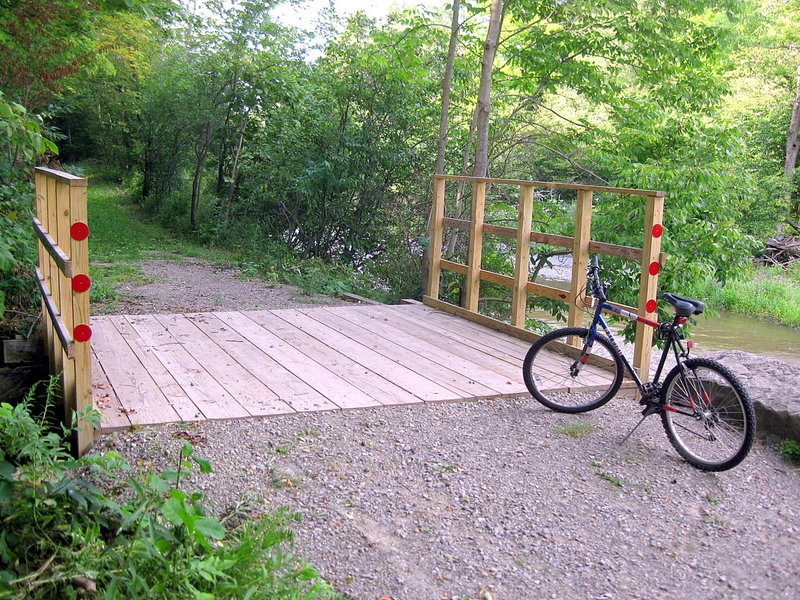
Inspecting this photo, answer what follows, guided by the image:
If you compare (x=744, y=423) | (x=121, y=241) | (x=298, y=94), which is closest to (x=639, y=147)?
(x=298, y=94)

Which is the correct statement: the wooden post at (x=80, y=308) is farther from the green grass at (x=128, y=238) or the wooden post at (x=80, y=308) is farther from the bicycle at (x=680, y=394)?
the green grass at (x=128, y=238)

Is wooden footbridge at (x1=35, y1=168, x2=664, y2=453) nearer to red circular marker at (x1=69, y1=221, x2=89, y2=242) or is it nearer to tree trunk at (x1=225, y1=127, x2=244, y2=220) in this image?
red circular marker at (x1=69, y1=221, x2=89, y2=242)

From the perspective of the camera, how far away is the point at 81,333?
12.3ft

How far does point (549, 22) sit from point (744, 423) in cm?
726

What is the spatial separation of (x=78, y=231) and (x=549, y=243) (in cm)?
351

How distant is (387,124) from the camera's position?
39.5 ft

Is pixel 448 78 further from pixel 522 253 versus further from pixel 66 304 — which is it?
pixel 66 304

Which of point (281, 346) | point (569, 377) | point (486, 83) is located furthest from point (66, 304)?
point (486, 83)

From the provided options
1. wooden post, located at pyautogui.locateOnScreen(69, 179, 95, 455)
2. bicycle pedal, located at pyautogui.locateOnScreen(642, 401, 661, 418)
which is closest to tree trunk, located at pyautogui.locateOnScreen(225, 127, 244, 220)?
wooden post, located at pyautogui.locateOnScreen(69, 179, 95, 455)

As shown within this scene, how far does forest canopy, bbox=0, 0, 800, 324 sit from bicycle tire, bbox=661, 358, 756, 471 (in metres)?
3.58

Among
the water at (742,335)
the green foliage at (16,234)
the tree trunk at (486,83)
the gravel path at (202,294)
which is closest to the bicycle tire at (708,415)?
the green foliage at (16,234)

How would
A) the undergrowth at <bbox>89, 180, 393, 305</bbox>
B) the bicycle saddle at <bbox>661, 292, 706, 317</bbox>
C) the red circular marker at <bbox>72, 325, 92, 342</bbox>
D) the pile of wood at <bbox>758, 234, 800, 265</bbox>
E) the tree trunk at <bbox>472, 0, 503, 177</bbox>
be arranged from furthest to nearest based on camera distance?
1. the pile of wood at <bbox>758, 234, 800, 265</bbox>
2. the undergrowth at <bbox>89, 180, 393, 305</bbox>
3. the tree trunk at <bbox>472, 0, 503, 177</bbox>
4. the bicycle saddle at <bbox>661, 292, 706, 317</bbox>
5. the red circular marker at <bbox>72, 325, 92, 342</bbox>

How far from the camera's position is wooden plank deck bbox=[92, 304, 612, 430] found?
4.49 metres

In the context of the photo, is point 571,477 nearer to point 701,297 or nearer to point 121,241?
point 121,241
